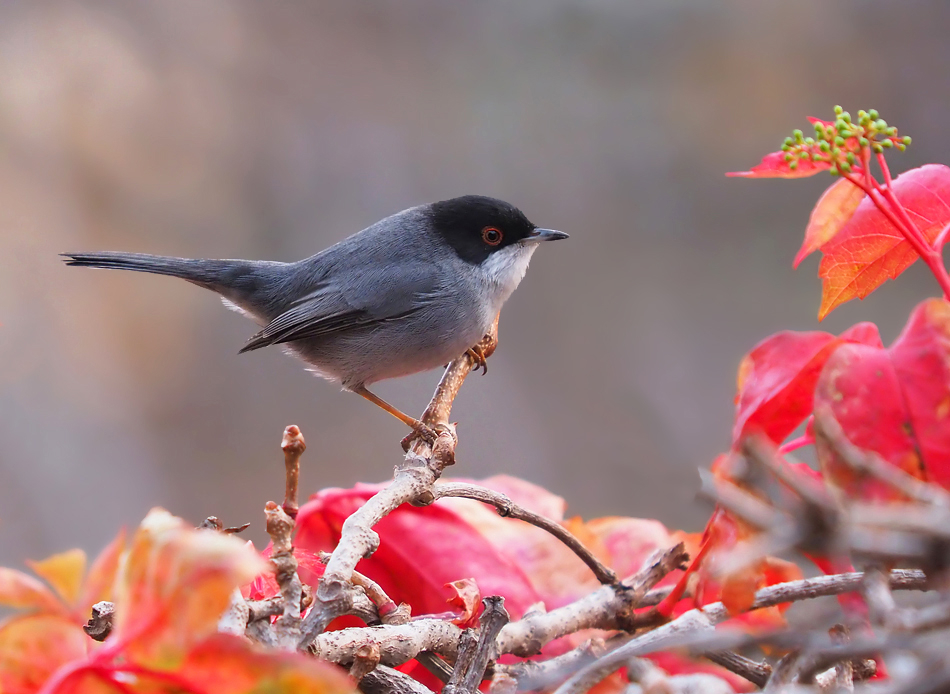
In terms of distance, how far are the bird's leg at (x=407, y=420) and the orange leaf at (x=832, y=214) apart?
372 millimetres

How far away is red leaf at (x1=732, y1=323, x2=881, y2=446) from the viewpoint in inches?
14.4

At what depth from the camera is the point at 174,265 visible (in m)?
1.30

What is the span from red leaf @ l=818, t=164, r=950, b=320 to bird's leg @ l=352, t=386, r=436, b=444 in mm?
370

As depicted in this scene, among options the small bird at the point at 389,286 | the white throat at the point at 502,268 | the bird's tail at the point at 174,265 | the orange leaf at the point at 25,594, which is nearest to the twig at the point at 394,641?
the orange leaf at the point at 25,594

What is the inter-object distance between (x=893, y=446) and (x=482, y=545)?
12.4 inches

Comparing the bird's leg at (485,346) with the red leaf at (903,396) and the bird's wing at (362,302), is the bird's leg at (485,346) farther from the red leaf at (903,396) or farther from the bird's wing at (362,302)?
the red leaf at (903,396)

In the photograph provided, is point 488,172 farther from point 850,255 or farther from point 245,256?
point 850,255

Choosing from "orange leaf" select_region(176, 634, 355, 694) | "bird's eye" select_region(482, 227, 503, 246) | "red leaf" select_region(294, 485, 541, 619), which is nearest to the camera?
"orange leaf" select_region(176, 634, 355, 694)

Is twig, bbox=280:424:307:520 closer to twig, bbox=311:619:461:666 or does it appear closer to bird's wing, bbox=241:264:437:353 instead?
twig, bbox=311:619:461:666

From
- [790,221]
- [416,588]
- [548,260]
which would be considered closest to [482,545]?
[416,588]

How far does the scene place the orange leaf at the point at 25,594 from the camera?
27 centimetres

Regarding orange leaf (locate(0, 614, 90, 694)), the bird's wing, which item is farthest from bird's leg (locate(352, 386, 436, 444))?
orange leaf (locate(0, 614, 90, 694))

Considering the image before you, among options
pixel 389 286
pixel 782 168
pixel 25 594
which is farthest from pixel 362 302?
pixel 25 594

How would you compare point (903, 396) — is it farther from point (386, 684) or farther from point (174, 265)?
point (174, 265)
